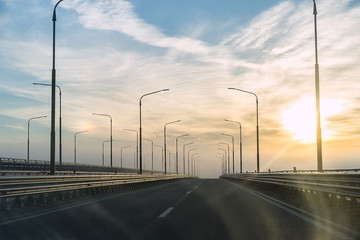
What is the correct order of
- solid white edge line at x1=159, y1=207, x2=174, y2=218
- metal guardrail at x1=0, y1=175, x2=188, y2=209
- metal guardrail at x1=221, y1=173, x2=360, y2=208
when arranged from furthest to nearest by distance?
metal guardrail at x1=0, y1=175, x2=188, y2=209
metal guardrail at x1=221, y1=173, x2=360, y2=208
solid white edge line at x1=159, y1=207, x2=174, y2=218

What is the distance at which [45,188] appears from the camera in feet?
49.4

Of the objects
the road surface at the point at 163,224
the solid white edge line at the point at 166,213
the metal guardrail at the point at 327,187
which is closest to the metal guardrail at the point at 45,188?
the road surface at the point at 163,224

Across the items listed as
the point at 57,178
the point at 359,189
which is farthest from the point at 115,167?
the point at 359,189

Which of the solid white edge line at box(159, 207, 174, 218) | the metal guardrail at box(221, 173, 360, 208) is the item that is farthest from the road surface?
the metal guardrail at box(221, 173, 360, 208)

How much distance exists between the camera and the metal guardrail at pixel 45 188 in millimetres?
12844

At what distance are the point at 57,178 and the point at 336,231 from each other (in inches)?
418

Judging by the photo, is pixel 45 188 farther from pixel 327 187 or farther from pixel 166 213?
pixel 327 187

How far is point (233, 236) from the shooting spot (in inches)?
324

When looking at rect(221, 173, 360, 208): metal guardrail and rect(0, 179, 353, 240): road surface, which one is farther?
rect(221, 173, 360, 208): metal guardrail

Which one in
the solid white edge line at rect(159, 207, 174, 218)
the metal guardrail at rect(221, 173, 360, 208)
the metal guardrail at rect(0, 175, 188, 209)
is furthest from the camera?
the metal guardrail at rect(0, 175, 188, 209)

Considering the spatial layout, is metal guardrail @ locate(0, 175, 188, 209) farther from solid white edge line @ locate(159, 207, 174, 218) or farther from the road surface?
solid white edge line @ locate(159, 207, 174, 218)

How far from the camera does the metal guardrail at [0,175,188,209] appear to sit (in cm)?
1284

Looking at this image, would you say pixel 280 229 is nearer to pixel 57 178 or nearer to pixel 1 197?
pixel 1 197

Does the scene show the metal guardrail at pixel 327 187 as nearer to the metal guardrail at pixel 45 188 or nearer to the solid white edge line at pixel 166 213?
the solid white edge line at pixel 166 213
